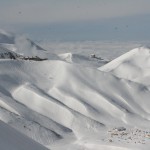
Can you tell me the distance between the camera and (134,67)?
7625 centimetres

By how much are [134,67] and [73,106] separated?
28.7 metres

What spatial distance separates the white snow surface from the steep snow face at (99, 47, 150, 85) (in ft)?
9.04

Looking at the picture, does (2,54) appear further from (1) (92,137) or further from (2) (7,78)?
(1) (92,137)

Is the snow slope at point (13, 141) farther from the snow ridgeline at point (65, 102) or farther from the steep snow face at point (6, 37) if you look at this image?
the steep snow face at point (6, 37)

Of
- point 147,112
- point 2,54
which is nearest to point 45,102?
point 147,112

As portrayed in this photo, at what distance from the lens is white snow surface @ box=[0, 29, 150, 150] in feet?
128

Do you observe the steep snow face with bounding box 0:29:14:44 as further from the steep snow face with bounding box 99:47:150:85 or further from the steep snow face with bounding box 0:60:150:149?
the steep snow face with bounding box 0:60:150:149

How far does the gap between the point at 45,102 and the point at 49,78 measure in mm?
8214

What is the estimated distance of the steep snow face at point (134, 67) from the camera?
70438 mm

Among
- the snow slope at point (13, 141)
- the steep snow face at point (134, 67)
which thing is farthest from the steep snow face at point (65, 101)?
the snow slope at point (13, 141)

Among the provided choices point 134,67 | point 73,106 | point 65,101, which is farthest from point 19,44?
point 73,106

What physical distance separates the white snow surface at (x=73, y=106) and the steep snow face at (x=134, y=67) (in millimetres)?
2756

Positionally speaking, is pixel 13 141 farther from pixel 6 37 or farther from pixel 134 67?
pixel 6 37

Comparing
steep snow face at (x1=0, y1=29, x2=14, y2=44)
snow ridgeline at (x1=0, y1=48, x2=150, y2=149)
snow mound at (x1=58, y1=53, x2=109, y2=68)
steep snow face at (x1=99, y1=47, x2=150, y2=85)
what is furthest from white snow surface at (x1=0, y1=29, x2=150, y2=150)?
steep snow face at (x1=0, y1=29, x2=14, y2=44)
